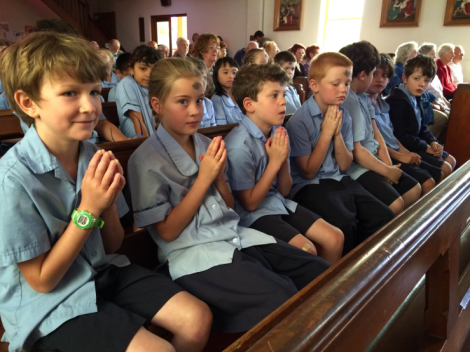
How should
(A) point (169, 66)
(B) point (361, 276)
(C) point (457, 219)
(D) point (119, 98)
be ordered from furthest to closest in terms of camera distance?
(D) point (119, 98)
(A) point (169, 66)
(C) point (457, 219)
(B) point (361, 276)

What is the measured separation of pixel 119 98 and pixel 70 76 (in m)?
1.69

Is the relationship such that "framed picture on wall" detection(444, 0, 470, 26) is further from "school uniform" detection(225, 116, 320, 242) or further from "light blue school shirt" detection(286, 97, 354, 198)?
"school uniform" detection(225, 116, 320, 242)

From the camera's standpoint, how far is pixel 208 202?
1.36m

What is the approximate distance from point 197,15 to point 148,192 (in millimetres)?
11249

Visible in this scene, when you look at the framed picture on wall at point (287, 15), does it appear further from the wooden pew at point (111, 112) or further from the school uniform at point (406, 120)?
the wooden pew at point (111, 112)

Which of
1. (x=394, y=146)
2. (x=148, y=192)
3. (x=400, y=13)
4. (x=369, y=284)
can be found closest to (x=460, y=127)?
(x=394, y=146)

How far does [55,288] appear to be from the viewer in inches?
38.0

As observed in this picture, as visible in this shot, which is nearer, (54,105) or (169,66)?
(54,105)

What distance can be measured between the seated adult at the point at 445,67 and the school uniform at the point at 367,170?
15.4 ft

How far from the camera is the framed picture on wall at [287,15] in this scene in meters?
9.20

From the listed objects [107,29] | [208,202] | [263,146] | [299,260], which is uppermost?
[107,29]

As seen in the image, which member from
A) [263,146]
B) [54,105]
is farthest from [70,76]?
[263,146]

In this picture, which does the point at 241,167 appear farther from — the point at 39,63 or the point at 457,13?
the point at 457,13

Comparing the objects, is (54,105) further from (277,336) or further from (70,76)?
(277,336)
